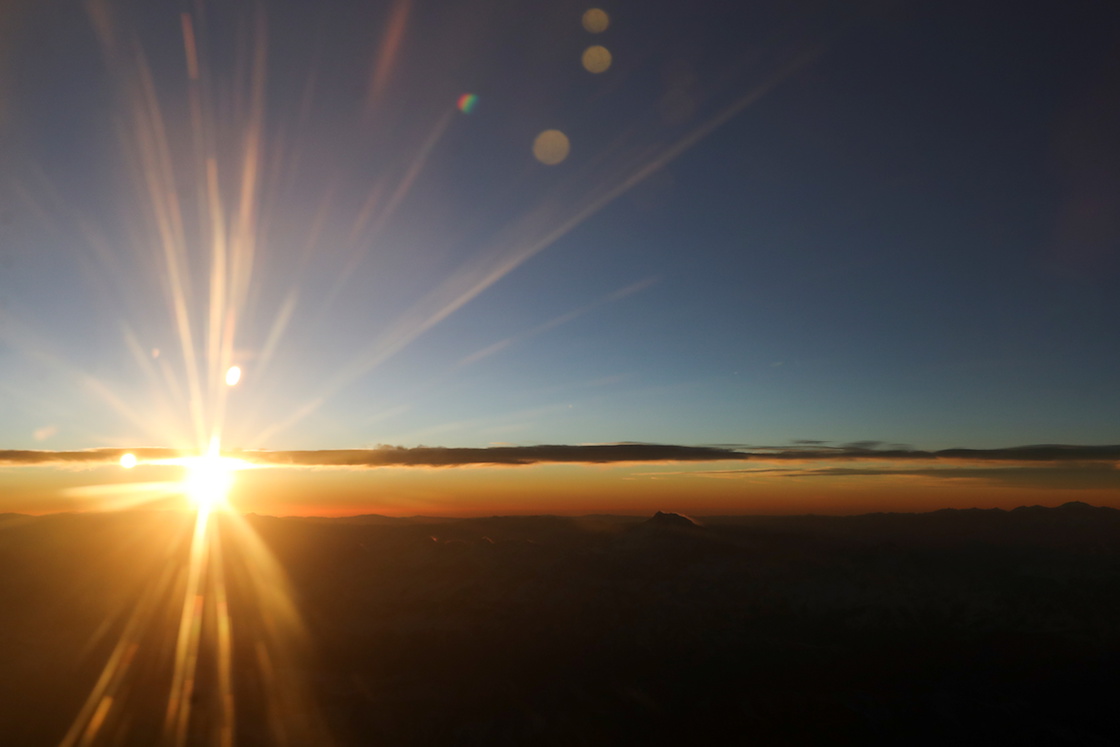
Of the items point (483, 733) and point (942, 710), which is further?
point (942, 710)

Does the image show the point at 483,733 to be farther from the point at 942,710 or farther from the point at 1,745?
the point at 942,710

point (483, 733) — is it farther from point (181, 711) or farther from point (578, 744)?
point (181, 711)

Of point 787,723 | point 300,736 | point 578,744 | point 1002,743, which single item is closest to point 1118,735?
point 1002,743

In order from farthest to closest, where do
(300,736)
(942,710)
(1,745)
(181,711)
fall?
(942,710) < (181,711) < (300,736) < (1,745)

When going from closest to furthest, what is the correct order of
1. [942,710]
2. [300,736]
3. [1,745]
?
[1,745], [300,736], [942,710]

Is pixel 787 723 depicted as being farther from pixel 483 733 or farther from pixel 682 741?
pixel 483 733

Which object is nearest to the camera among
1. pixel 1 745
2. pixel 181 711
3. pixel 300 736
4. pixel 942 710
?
pixel 1 745

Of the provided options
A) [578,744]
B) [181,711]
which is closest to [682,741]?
[578,744]

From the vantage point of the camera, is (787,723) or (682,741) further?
(787,723)
